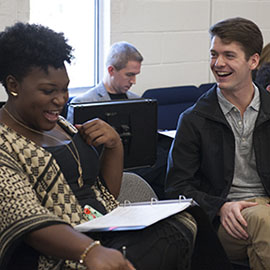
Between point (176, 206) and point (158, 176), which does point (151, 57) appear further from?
point (176, 206)

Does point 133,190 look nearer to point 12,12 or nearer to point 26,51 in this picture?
point 26,51

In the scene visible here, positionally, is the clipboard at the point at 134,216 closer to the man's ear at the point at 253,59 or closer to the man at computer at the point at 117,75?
the man's ear at the point at 253,59

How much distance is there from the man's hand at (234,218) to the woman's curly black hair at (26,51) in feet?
2.54

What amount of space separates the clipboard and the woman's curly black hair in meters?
0.46

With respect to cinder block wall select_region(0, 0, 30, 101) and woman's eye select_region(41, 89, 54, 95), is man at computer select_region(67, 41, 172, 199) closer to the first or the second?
cinder block wall select_region(0, 0, 30, 101)

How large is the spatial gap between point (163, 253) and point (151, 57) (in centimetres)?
309

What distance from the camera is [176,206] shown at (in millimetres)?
1545

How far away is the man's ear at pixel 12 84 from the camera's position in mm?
1592

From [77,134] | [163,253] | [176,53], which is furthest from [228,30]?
[176,53]

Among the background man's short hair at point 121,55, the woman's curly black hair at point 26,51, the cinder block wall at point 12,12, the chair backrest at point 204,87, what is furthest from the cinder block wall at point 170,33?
the woman's curly black hair at point 26,51

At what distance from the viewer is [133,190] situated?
6.78ft

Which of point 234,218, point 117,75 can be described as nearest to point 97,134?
point 234,218

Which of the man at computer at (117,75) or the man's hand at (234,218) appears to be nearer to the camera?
the man's hand at (234,218)

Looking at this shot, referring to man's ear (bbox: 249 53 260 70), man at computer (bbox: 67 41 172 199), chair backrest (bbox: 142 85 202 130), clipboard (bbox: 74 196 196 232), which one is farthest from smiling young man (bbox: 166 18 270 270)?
chair backrest (bbox: 142 85 202 130)
